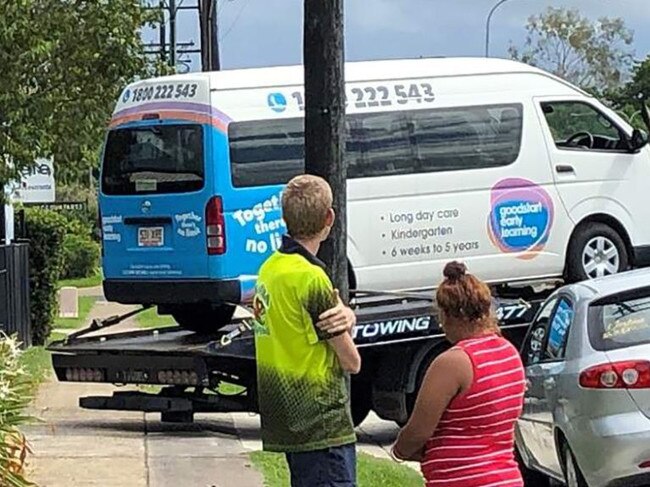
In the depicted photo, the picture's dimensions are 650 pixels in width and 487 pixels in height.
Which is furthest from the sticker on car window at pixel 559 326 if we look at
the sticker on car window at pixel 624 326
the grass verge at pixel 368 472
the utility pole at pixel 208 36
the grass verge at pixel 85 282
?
the grass verge at pixel 85 282

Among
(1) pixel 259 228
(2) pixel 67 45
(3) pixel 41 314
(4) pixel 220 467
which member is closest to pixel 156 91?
(1) pixel 259 228

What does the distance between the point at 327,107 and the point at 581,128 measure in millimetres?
7678

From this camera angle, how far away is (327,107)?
738 centimetres

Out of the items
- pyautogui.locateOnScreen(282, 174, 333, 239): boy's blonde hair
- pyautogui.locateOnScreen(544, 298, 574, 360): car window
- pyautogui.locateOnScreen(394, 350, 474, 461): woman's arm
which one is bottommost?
pyautogui.locateOnScreen(544, 298, 574, 360): car window

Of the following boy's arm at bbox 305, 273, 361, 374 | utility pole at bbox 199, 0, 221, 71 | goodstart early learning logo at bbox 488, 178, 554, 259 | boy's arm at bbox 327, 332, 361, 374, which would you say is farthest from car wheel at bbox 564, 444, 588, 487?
utility pole at bbox 199, 0, 221, 71

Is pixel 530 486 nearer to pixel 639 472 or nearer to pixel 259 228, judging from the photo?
pixel 639 472

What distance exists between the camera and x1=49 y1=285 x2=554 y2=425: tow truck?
11883mm

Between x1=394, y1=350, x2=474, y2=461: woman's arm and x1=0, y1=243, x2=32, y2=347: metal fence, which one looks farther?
x1=0, y1=243, x2=32, y2=347: metal fence

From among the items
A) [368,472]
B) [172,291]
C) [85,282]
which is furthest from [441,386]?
[85,282]

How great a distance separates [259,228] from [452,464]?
8.15 meters

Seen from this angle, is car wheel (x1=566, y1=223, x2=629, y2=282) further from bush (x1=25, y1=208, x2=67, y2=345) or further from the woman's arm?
bush (x1=25, y1=208, x2=67, y2=345)

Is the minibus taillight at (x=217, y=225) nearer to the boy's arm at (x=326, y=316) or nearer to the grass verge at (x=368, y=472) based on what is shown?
the grass verge at (x=368, y=472)

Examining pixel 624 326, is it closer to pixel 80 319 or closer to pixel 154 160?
pixel 154 160

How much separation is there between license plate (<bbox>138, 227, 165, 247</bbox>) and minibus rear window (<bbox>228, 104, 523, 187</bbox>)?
0.96 metres
